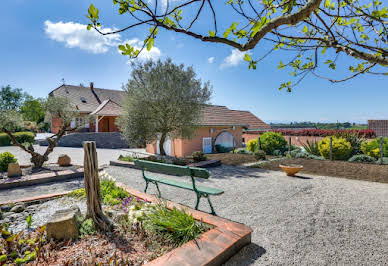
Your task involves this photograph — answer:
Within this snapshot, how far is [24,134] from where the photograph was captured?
21.8 metres

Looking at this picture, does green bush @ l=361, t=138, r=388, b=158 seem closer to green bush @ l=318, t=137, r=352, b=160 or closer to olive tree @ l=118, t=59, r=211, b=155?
green bush @ l=318, t=137, r=352, b=160

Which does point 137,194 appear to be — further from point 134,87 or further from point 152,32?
point 134,87

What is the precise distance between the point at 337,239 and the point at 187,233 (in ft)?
7.61

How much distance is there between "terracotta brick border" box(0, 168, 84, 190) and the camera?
6613 millimetres

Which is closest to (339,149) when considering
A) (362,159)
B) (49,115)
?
(362,159)

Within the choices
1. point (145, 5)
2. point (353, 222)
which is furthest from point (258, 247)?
point (145, 5)

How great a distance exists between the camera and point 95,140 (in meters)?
21.0

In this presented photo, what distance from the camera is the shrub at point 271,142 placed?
45.7ft

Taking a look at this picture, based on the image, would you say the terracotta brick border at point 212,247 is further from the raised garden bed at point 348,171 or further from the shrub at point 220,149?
the shrub at point 220,149

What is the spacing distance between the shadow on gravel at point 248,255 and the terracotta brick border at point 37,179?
7.14m

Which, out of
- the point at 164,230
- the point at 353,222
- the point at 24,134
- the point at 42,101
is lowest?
the point at 353,222

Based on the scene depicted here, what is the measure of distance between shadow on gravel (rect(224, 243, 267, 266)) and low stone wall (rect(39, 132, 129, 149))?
773 inches

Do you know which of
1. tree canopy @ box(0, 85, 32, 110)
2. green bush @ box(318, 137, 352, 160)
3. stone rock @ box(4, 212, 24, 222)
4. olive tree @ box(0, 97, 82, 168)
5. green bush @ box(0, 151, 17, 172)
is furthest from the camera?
tree canopy @ box(0, 85, 32, 110)

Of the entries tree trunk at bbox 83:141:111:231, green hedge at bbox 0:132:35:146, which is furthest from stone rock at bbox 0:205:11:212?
green hedge at bbox 0:132:35:146
